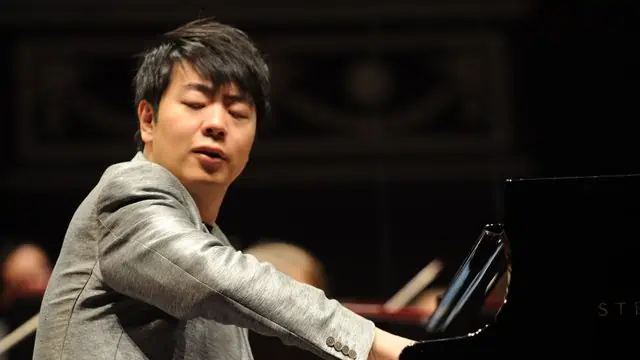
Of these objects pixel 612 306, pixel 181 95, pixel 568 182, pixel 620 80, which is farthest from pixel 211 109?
pixel 620 80

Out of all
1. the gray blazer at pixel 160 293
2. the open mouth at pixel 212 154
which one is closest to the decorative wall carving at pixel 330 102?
the open mouth at pixel 212 154

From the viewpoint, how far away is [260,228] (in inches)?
244

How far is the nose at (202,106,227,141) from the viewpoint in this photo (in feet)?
6.03

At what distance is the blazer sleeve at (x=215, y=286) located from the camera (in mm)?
1508

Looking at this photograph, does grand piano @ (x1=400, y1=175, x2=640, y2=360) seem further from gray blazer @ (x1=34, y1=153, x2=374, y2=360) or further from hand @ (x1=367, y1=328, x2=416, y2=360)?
gray blazer @ (x1=34, y1=153, x2=374, y2=360)

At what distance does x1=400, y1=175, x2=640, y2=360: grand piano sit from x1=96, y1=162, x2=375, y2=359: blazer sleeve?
0.60ft

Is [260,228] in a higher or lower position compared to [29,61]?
lower

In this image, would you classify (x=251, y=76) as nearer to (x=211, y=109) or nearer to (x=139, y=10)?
(x=211, y=109)

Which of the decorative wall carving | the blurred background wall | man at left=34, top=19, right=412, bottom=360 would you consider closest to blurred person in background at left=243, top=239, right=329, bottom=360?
the blurred background wall

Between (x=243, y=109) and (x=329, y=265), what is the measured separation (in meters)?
4.46

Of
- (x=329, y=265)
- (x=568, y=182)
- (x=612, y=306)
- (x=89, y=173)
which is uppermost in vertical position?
(x=568, y=182)

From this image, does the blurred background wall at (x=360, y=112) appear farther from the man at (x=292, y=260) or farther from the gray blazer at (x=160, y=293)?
the gray blazer at (x=160, y=293)

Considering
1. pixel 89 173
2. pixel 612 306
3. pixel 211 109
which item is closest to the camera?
pixel 612 306

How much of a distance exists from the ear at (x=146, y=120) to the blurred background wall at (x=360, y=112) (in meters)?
4.19
